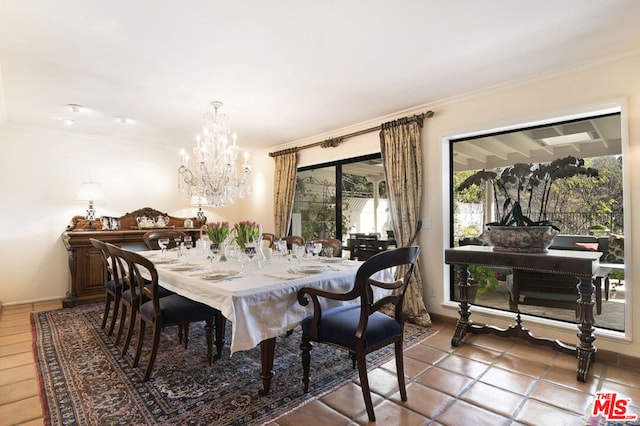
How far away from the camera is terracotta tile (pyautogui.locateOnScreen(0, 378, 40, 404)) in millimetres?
2076

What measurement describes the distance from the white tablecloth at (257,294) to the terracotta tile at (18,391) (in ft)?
3.28

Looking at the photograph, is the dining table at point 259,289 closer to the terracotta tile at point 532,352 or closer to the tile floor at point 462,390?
the tile floor at point 462,390

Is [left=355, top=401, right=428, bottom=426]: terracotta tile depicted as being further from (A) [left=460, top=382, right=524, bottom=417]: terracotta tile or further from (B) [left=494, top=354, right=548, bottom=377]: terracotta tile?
(B) [left=494, top=354, right=548, bottom=377]: terracotta tile

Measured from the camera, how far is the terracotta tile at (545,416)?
184cm

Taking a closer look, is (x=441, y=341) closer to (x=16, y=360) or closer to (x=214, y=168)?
(x=214, y=168)

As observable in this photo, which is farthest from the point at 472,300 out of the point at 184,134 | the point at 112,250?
the point at 184,134

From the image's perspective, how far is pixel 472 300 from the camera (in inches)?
142

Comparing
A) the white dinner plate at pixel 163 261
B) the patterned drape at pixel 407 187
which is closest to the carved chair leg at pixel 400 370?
the patterned drape at pixel 407 187

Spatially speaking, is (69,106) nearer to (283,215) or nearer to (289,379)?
(283,215)

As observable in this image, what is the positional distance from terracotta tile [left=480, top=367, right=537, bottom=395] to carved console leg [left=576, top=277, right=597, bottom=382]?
15.7 inches

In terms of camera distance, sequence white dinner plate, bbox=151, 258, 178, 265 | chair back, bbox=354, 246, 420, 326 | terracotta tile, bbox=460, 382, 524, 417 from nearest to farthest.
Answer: chair back, bbox=354, 246, 420, 326
terracotta tile, bbox=460, 382, 524, 417
white dinner plate, bbox=151, 258, 178, 265

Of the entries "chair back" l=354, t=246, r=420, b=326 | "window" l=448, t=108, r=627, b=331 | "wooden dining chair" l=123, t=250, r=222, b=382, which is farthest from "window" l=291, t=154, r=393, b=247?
"wooden dining chair" l=123, t=250, r=222, b=382

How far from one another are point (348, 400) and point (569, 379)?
161 centimetres

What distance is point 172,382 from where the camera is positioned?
225cm
